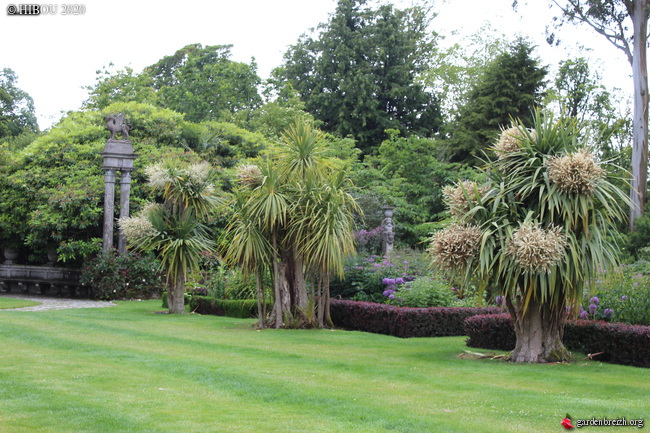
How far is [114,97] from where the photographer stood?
40.2 meters

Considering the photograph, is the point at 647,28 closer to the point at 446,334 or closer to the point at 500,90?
the point at 500,90

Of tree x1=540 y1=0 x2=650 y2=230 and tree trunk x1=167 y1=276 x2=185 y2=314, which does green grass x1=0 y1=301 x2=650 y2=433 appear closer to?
tree trunk x1=167 y1=276 x2=185 y2=314

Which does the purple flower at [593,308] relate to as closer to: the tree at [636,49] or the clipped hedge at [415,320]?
the clipped hedge at [415,320]

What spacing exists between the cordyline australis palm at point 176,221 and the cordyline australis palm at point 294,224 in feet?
7.23

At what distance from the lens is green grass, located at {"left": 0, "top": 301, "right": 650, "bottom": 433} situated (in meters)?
5.50

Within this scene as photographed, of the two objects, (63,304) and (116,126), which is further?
(116,126)

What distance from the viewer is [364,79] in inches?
1496

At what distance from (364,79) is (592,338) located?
29.8 metres

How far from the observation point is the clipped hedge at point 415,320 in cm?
1301

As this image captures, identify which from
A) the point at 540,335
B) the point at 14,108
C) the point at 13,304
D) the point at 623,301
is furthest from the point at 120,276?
the point at 14,108

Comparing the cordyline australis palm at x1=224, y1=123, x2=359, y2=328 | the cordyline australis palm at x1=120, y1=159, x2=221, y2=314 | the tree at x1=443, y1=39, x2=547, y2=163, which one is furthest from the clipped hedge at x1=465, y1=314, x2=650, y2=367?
the tree at x1=443, y1=39, x2=547, y2=163

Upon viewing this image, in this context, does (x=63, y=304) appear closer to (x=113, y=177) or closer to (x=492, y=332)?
(x=113, y=177)

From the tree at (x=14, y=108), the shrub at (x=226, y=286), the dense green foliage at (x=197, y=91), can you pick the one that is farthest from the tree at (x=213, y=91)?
the shrub at (x=226, y=286)

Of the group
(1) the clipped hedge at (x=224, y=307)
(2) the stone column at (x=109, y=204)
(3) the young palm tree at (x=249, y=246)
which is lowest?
(1) the clipped hedge at (x=224, y=307)
